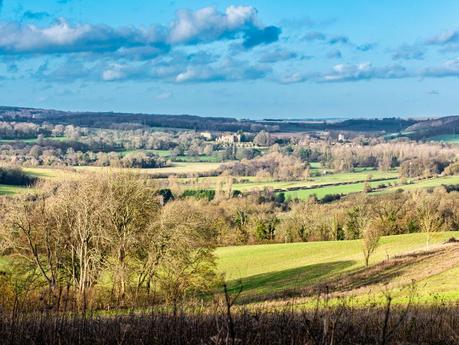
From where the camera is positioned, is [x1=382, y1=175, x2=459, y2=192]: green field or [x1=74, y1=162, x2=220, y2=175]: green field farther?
[x1=74, y1=162, x2=220, y2=175]: green field

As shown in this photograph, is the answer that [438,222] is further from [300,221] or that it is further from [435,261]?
[435,261]

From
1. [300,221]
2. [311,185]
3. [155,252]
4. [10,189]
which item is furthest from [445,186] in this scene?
[155,252]

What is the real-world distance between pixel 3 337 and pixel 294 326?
341 centimetres

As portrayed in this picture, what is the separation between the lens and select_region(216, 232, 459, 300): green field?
56.9 m

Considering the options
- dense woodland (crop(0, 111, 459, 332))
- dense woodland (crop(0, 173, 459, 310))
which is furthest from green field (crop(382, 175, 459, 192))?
dense woodland (crop(0, 173, 459, 310))

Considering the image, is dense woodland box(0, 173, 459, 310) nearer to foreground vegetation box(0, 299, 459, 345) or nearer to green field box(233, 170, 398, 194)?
foreground vegetation box(0, 299, 459, 345)

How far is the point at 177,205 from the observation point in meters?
Answer: 44.0

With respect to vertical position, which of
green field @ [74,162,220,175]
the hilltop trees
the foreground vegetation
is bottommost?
green field @ [74,162,220,175]

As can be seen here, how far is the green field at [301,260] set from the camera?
56.9 meters

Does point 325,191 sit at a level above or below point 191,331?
below

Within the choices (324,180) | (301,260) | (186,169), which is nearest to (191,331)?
(301,260)

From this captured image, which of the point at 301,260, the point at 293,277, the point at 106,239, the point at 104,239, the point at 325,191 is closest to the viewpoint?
the point at 106,239

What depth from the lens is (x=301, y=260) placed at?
69688 mm

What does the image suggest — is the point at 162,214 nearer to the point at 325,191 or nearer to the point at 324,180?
the point at 325,191
